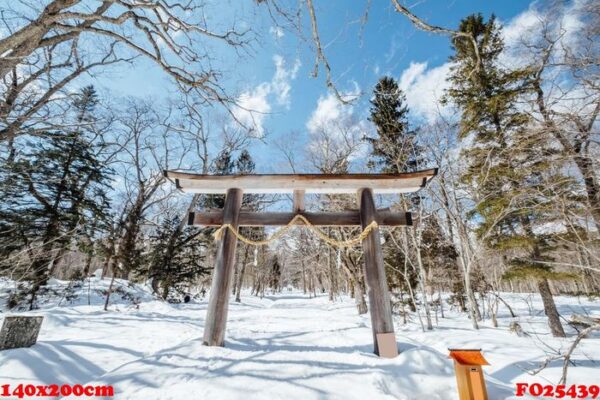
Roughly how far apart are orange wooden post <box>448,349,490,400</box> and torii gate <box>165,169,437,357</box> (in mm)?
1371

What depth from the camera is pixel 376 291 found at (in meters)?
3.65

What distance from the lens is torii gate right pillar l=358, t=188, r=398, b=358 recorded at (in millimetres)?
3373

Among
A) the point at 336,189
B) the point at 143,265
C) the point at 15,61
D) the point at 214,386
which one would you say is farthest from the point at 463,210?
the point at 143,265

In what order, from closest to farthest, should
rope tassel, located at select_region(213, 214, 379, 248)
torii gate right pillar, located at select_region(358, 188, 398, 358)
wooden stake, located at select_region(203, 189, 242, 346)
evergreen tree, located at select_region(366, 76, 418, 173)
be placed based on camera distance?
torii gate right pillar, located at select_region(358, 188, 398, 358)
wooden stake, located at select_region(203, 189, 242, 346)
rope tassel, located at select_region(213, 214, 379, 248)
evergreen tree, located at select_region(366, 76, 418, 173)

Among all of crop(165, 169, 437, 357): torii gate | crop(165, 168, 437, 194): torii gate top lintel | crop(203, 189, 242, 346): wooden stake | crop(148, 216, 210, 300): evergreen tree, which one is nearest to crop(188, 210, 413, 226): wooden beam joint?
crop(165, 169, 437, 357): torii gate

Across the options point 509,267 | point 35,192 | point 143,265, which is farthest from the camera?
point 143,265

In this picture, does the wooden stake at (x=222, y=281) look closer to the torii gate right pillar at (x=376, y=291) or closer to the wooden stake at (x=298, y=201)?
the wooden stake at (x=298, y=201)

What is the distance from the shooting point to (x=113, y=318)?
6.82 meters

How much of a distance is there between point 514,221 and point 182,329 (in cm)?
1071

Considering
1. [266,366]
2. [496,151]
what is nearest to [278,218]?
[266,366]

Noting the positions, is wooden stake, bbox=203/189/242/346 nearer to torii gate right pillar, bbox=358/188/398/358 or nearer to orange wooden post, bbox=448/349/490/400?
torii gate right pillar, bbox=358/188/398/358

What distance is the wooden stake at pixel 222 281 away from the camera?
A: 3.64m

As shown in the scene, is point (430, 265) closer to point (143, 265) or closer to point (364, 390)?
point (364, 390)

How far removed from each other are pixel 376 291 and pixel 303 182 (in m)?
2.04
